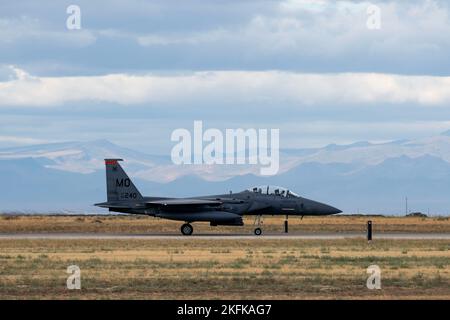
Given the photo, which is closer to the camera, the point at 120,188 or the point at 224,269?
the point at 224,269

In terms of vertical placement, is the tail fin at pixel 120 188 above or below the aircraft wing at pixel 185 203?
above

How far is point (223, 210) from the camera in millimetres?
67062

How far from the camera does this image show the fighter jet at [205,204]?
66812 mm

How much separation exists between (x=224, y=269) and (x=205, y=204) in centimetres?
2795

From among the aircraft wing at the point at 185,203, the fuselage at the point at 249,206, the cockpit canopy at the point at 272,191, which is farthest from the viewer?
the cockpit canopy at the point at 272,191

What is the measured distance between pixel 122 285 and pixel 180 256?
12.3 meters

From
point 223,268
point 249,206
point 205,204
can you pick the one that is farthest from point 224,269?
point 249,206

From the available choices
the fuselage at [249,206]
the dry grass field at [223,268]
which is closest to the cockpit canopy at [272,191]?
the fuselage at [249,206]

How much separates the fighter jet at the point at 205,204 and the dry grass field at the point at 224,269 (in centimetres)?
1068

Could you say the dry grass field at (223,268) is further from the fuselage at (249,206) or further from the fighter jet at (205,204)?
the fuselage at (249,206)

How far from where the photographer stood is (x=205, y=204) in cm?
6681

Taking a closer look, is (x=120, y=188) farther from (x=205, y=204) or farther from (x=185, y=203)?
(x=205, y=204)
